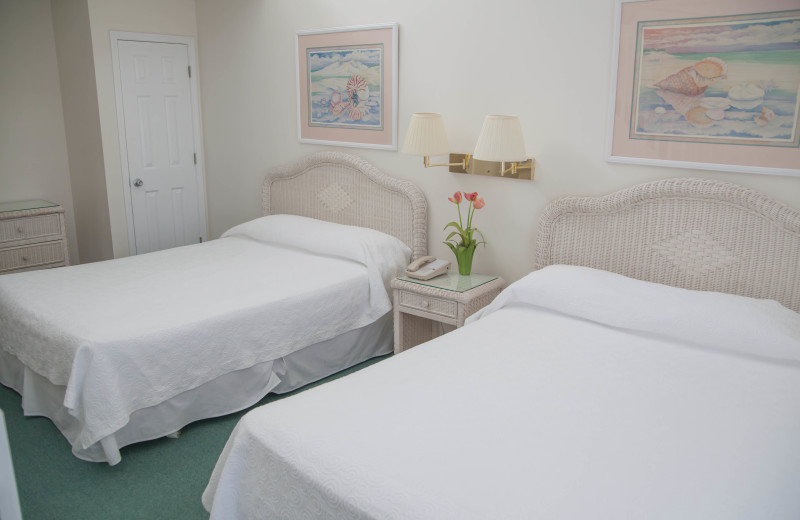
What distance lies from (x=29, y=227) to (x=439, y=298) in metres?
2.84

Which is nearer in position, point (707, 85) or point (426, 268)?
point (707, 85)

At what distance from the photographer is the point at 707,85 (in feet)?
8.47

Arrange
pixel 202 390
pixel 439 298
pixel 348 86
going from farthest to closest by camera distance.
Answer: pixel 348 86, pixel 439 298, pixel 202 390

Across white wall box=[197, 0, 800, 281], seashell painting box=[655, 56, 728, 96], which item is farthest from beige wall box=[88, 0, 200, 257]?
seashell painting box=[655, 56, 728, 96]

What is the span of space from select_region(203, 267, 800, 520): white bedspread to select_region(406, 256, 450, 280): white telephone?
75cm

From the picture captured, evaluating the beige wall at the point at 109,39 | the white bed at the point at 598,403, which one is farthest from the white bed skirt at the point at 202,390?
the beige wall at the point at 109,39

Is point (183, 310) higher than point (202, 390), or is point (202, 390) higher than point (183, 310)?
point (183, 310)

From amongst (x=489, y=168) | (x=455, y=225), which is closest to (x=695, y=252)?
(x=489, y=168)

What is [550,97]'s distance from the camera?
3.03 m

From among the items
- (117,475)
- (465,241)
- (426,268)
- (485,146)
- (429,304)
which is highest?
(485,146)

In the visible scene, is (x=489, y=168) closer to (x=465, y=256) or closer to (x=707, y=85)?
(x=465, y=256)

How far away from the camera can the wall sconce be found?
2.92 m

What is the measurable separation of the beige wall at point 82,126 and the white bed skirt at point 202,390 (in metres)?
1.55

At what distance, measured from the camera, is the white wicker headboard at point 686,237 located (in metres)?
2.49
